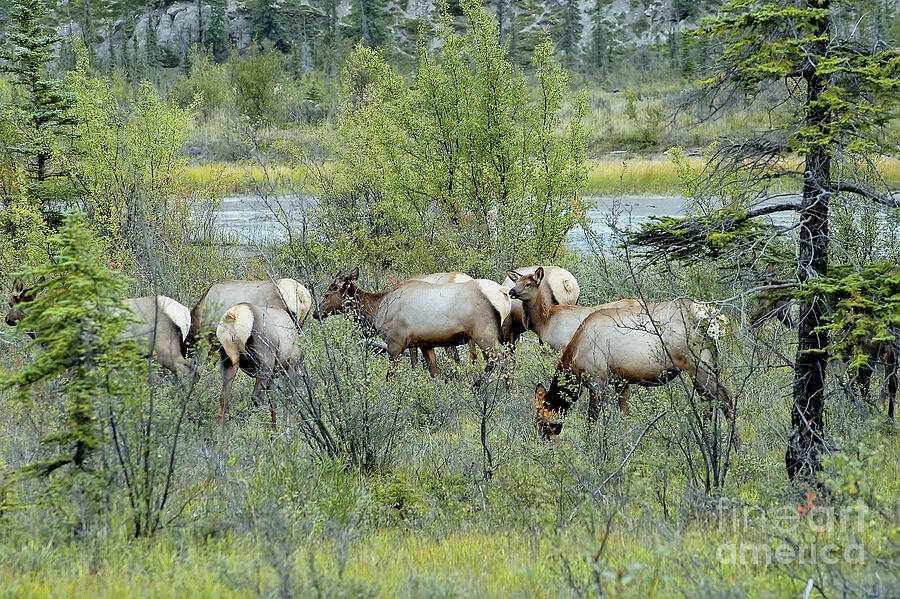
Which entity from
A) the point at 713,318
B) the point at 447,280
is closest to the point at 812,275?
the point at 713,318

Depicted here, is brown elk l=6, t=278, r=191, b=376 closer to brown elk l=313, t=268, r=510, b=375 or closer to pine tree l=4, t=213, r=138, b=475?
brown elk l=313, t=268, r=510, b=375

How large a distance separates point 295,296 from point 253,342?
135 cm

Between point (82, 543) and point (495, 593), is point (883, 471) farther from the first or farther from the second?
point (82, 543)

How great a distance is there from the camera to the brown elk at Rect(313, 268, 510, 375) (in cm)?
1143

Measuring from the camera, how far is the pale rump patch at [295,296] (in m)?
10.8

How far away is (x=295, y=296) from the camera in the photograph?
11219 mm

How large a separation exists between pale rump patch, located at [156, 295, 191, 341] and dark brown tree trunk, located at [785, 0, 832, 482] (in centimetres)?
734

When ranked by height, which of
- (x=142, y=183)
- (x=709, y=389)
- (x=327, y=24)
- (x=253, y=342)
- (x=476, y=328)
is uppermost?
(x=327, y=24)

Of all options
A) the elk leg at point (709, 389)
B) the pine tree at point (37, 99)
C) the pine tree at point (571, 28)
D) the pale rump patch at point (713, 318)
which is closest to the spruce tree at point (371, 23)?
the pine tree at point (571, 28)

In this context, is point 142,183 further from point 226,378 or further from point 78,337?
point 78,337

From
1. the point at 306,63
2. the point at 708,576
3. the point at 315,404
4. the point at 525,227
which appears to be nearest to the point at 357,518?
the point at 315,404

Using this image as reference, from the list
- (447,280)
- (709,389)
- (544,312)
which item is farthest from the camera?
(447,280)

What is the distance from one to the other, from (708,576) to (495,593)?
1.13 m

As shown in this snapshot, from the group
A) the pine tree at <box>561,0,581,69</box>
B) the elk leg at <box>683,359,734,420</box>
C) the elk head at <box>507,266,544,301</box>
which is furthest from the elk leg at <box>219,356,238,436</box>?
the pine tree at <box>561,0,581,69</box>
